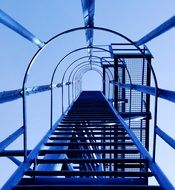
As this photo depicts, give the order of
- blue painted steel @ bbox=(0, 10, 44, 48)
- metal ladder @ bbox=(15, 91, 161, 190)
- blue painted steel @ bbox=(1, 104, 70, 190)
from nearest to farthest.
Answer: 1. blue painted steel @ bbox=(0, 10, 44, 48)
2. blue painted steel @ bbox=(1, 104, 70, 190)
3. metal ladder @ bbox=(15, 91, 161, 190)

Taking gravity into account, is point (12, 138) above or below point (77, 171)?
above

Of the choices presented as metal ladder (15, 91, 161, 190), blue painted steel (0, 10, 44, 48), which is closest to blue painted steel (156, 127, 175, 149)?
metal ladder (15, 91, 161, 190)

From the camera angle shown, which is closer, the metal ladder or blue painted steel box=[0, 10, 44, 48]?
blue painted steel box=[0, 10, 44, 48]

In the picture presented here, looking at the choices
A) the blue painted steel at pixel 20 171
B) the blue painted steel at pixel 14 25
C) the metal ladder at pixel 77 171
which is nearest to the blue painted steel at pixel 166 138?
the metal ladder at pixel 77 171

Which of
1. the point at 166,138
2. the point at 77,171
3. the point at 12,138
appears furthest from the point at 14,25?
the point at 166,138

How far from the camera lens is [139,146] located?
157 inches

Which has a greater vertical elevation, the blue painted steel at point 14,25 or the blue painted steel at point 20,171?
the blue painted steel at point 14,25

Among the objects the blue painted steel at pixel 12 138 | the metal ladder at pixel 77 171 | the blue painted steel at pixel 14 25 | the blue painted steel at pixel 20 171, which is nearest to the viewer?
the blue painted steel at pixel 14 25

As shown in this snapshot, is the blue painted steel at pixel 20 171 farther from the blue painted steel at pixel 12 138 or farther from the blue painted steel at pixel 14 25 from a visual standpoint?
the blue painted steel at pixel 14 25

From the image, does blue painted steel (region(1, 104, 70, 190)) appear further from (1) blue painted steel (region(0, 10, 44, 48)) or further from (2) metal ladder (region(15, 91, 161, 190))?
(1) blue painted steel (region(0, 10, 44, 48))

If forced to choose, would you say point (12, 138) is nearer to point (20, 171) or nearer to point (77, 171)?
point (20, 171)

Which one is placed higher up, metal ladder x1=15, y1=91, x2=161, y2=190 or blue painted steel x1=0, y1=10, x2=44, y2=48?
blue painted steel x1=0, y1=10, x2=44, y2=48

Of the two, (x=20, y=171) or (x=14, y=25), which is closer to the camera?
(x=14, y=25)

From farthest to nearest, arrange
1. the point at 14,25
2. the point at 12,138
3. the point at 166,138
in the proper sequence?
1. the point at 12,138
2. the point at 166,138
3. the point at 14,25
